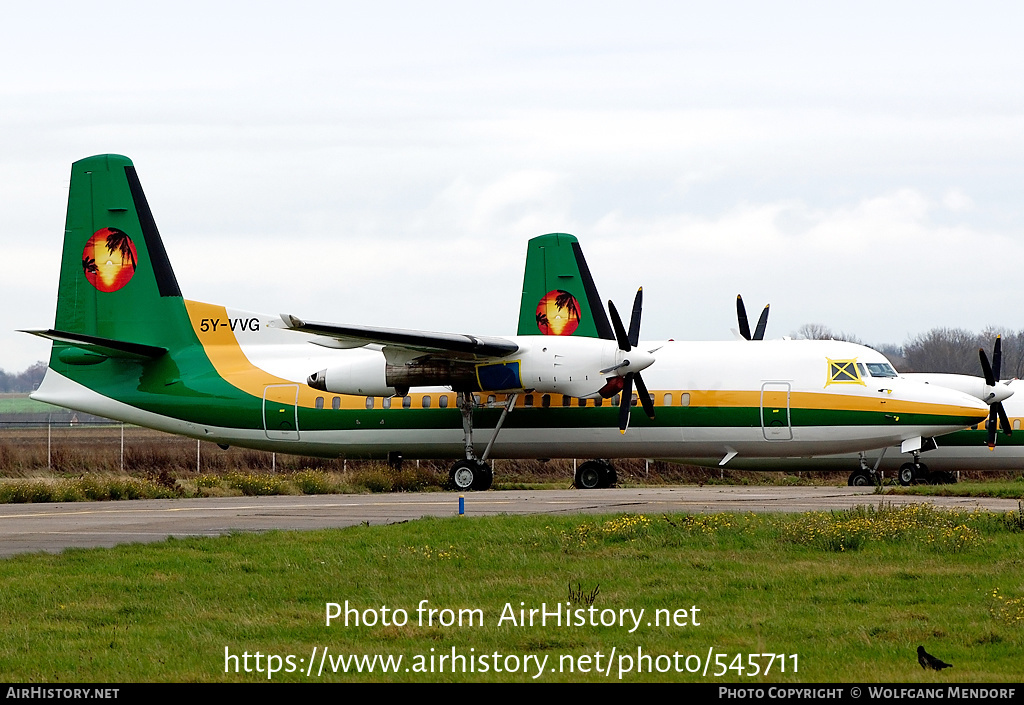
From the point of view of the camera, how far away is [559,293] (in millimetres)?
35375

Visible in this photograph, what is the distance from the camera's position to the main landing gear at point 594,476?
1284 inches

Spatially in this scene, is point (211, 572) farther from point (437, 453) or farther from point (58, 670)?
point (437, 453)

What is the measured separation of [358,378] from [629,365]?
254 inches

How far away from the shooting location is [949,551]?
49.3 ft

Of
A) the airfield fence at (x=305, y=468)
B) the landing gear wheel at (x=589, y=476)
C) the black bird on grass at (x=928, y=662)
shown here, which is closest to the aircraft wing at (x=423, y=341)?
the landing gear wheel at (x=589, y=476)

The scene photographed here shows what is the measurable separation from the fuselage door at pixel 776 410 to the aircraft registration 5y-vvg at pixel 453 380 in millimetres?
33

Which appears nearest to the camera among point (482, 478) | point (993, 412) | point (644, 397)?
point (644, 397)

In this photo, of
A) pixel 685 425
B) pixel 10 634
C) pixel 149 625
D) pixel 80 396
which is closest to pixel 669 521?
pixel 149 625

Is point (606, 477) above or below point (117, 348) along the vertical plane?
below

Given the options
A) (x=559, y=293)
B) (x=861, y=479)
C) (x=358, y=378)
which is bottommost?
(x=861, y=479)

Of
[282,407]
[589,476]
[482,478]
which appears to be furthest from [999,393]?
[282,407]

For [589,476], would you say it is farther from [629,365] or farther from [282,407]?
[282,407]

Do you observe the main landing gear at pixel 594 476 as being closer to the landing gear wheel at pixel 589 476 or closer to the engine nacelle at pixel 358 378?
the landing gear wheel at pixel 589 476

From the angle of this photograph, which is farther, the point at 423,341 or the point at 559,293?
the point at 559,293
